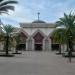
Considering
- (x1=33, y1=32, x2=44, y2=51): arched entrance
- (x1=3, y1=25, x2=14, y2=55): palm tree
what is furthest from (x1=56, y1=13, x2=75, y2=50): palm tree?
(x1=33, y1=32, x2=44, y2=51): arched entrance

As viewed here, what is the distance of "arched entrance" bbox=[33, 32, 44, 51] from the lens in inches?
4144

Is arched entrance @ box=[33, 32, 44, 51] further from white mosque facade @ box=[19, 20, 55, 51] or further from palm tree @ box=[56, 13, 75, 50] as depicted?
palm tree @ box=[56, 13, 75, 50]

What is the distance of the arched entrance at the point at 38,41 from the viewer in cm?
10525

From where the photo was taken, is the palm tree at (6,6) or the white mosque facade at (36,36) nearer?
the palm tree at (6,6)

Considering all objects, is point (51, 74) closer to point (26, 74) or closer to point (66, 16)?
point (26, 74)

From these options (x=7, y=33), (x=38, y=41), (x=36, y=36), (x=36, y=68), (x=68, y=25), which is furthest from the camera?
(x=38, y=41)

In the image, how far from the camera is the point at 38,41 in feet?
349

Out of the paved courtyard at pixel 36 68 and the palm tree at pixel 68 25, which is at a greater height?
the palm tree at pixel 68 25

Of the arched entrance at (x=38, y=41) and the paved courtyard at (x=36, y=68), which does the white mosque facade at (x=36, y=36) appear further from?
the paved courtyard at (x=36, y=68)

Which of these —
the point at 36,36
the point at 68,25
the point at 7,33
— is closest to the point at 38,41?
the point at 36,36

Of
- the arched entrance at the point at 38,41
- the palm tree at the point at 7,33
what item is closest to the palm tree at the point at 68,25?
the palm tree at the point at 7,33

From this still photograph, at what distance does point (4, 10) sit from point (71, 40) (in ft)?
58.9

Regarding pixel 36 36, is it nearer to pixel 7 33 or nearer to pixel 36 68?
pixel 7 33

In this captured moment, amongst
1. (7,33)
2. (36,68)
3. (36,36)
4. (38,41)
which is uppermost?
(36,36)
